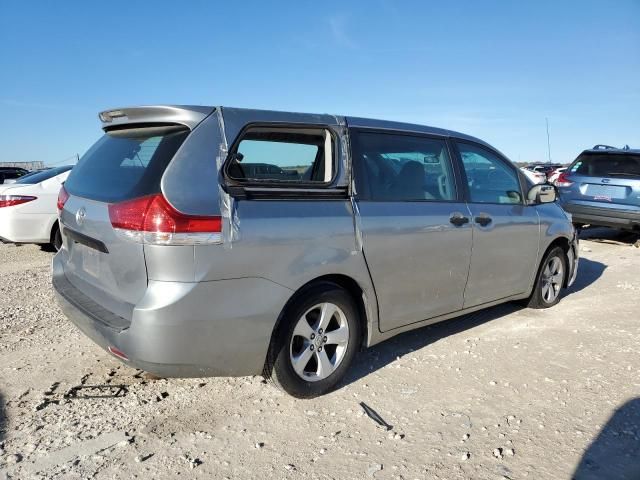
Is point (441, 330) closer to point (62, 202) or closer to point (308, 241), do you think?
point (308, 241)

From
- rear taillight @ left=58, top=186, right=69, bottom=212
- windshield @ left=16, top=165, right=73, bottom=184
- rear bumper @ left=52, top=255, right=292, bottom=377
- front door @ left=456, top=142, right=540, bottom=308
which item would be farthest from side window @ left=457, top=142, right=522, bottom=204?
windshield @ left=16, top=165, right=73, bottom=184

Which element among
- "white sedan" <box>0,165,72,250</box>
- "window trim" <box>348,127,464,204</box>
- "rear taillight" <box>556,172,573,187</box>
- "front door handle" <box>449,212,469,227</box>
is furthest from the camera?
"rear taillight" <box>556,172,573,187</box>

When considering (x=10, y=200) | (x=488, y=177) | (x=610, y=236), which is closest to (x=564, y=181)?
(x=610, y=236)

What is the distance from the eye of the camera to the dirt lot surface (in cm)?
261

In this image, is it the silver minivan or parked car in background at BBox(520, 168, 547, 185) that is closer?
the silver minivan

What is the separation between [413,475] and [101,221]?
6.94 feet

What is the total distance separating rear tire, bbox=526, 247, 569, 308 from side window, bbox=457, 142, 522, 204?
82 centimetres

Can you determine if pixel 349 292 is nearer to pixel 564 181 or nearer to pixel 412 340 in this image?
pixel 412 340

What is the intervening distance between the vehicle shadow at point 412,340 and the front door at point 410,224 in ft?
1.30

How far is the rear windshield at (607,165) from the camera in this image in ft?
29.5

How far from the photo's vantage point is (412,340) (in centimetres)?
441

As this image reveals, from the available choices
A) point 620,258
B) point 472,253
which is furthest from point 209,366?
point 620,258

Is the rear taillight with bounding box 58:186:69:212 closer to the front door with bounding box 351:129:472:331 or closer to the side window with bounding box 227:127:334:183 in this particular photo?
the side window with bounding box 227:127:334:183

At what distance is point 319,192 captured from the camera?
3.22 metres
